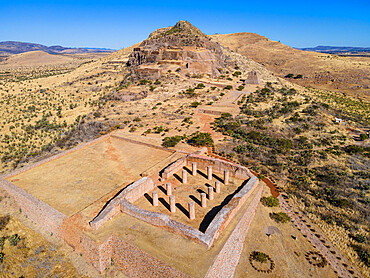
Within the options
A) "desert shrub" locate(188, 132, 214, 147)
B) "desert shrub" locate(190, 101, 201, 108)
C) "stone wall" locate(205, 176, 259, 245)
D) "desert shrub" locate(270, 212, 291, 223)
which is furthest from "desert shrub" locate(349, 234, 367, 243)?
"desert shrub" locate(190, 101, 201, 108)

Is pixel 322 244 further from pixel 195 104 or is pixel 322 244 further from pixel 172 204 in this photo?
pixel 195 104

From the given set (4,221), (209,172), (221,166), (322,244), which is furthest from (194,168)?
(4,221)

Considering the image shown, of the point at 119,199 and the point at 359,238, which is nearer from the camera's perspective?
the point at 119,199

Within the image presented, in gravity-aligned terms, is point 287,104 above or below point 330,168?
above

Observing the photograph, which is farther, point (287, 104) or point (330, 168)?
point (287, 104)

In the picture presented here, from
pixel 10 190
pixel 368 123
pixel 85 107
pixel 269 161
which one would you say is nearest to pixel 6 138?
pixel 85 107

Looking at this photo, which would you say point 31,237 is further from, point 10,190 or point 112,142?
point 112,142

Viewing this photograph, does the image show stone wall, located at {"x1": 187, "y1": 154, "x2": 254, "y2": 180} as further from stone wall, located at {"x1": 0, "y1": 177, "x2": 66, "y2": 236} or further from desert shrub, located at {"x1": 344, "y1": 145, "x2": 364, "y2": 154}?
desert shrub, located at {"x1": 344, "y1": 145, "x2": 364, "y2": 154}
